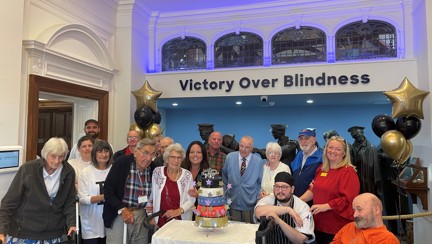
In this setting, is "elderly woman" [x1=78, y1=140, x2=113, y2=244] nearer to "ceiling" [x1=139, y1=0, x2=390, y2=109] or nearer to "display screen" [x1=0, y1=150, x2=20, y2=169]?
"display screen" [x1=0, y1=150, x2=20, y2=169]

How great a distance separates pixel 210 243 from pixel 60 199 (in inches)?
52.3

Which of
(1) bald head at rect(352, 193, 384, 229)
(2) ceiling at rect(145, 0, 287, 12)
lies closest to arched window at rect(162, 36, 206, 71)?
(2) ceiling at rect(145, 0, 287, 12)

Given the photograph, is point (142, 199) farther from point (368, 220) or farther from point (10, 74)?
point (10, 74)

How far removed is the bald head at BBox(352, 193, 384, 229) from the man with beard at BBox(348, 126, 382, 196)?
3.00 m

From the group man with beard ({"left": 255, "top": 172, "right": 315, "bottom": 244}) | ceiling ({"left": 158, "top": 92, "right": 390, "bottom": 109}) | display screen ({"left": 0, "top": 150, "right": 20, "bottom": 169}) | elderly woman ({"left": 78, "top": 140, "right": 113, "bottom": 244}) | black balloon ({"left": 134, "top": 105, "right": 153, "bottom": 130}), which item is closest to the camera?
man with beard ({"left": 255, "top": 172, "right": 315, "bottom": 244})

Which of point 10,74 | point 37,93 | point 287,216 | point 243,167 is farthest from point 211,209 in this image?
point 37,93

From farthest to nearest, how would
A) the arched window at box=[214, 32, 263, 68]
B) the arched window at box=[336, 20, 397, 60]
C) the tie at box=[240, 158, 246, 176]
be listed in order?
the arched window at box=[214, 32, 263, 68]
the arched window at box=[336, 20, 397, 60]
the tie at box=[240, 158, 246, 176]

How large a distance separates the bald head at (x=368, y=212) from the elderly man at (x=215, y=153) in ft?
6.05

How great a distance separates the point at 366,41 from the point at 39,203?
537 cm

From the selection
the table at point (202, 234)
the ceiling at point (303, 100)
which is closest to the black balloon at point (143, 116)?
the ceiling at point (303, 100)

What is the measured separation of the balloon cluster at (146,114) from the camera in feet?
17.1

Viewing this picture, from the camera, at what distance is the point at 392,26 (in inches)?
215

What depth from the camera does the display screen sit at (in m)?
3.38

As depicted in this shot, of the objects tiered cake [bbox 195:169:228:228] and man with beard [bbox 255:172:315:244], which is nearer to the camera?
tiered cake [bbox 195:169:228:228]
